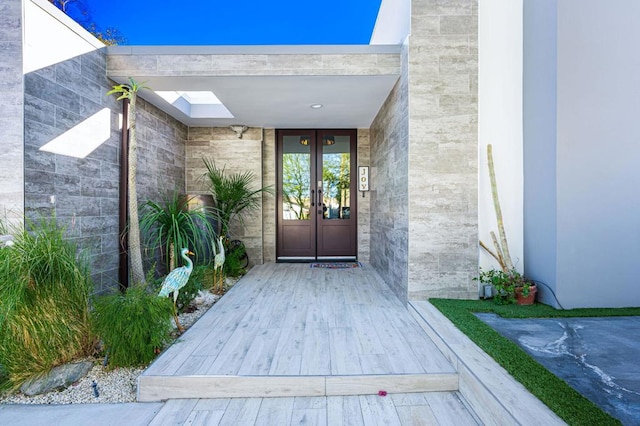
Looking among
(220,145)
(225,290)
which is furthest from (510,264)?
(220,145)

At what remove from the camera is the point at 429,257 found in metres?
3.47

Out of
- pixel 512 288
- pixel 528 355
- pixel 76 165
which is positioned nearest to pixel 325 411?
pixel 528 355

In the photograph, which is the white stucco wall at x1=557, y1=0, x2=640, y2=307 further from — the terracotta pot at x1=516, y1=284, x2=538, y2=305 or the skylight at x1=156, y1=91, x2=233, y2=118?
the skylight at x1=156, y1=91, x2=233, y2=118

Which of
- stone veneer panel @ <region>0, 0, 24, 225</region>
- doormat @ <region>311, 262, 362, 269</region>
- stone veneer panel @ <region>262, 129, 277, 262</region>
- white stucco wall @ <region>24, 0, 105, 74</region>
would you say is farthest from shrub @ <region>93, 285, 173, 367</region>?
stone veneer panel @ <region>262, 129, 277, 262</region>

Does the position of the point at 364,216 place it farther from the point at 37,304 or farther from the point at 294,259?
the point at 37,304

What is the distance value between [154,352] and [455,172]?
329cm

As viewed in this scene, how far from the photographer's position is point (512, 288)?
3281 mm

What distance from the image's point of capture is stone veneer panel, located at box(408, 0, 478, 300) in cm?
341

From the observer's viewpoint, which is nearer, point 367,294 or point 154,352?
point 154,352

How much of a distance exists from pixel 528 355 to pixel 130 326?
2.73 m

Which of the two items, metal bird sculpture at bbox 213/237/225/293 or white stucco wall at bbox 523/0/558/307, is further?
metal bird sculpture at bbox 213/237/225/293

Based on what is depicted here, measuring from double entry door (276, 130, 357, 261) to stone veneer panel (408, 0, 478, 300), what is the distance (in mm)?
2878

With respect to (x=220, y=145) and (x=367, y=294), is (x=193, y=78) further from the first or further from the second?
(x=367, y=294)

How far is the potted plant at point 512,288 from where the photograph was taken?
328 centimetres
